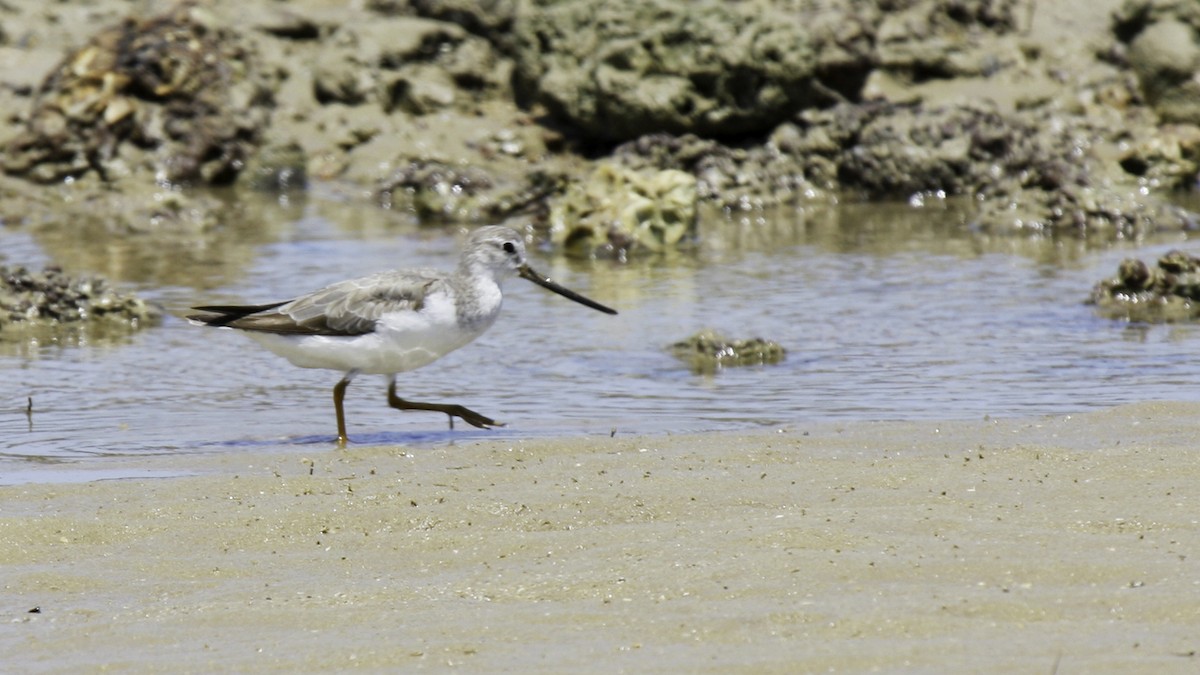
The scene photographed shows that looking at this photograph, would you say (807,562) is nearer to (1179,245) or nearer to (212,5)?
(1179,245)

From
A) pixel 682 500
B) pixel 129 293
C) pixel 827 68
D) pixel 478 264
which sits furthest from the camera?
pixel 827 68

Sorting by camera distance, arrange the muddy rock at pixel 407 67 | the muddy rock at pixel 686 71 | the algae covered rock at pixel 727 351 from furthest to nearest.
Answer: the muddy rock at pixel 407 67
the muddy rock at pixel 686 71
the algae covered rock at pixel 727 351

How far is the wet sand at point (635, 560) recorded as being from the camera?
3.93 metres

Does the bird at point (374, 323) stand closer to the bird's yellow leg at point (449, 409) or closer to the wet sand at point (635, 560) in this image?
the bird's yellow leg at point (449, 409)

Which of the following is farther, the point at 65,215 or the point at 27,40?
the point at 27,40

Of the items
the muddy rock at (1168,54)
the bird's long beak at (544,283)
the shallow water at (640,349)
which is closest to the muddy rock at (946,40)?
the muddy rock at (1168,54)

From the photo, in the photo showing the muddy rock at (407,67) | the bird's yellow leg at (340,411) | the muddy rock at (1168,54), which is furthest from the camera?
the muddy rock at (407,67)

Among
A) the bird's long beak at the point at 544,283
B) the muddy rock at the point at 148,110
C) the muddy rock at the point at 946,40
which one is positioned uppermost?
the muddy rock at the point at 946,40

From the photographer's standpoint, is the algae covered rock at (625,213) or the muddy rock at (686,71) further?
the muddy rock at (686,71)

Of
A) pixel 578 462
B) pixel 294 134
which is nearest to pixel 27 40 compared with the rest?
pixel 294 134

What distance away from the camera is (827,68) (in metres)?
15.7

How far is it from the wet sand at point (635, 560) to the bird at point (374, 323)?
3.38 ft

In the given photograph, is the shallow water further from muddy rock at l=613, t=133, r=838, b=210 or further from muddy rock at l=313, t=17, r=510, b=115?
muddy rock at l=313, t=17, r=510, b=115

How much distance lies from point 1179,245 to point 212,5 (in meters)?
10.5
